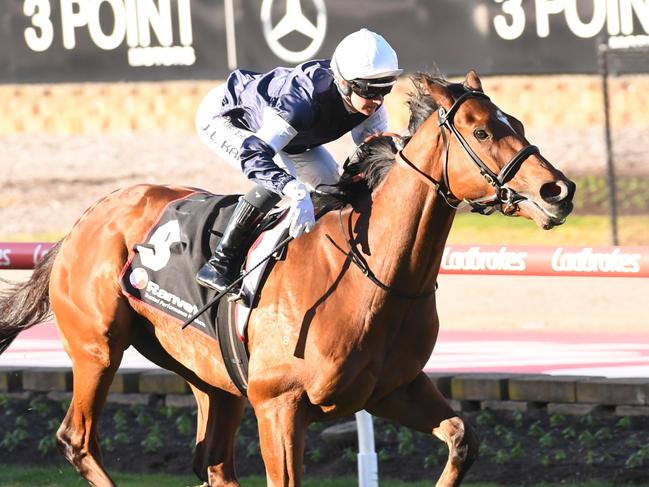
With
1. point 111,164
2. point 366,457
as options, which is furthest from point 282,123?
point 111,164

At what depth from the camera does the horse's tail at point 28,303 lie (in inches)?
247

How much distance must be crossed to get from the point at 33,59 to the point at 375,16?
3.68 m

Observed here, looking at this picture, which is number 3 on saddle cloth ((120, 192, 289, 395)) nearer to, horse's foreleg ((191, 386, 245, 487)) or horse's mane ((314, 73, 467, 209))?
horse's mane ((314, 73, 467, 209))

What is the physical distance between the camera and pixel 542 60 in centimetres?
1310

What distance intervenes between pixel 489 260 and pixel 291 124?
5.99 ft

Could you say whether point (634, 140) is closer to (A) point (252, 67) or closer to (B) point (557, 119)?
(B) point (557, 119)

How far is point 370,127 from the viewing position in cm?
550

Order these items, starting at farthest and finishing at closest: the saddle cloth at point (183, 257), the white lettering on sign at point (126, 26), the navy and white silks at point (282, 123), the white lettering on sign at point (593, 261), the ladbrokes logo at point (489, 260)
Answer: the white lettering on sign at point (126, 26) → the ladbrokes logo at point (489, 260) → the white lettering on sign at point (593, 261) → the saddle cloth at point (183, 257) → the navy and white silks at point (282, 123)

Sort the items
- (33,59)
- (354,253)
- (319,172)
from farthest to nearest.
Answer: (33,59)
(319,172)
(354,253)

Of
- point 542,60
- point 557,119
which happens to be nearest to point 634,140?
point 557,119

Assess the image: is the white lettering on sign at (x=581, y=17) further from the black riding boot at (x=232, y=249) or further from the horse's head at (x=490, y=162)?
the horse's head at (x=490, y=162)

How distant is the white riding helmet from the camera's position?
4973 mm

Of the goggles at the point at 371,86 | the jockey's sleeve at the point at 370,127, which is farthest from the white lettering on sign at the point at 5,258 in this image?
the goggles at the point at 371,86

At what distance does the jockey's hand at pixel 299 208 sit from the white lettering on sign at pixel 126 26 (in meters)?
9.66
